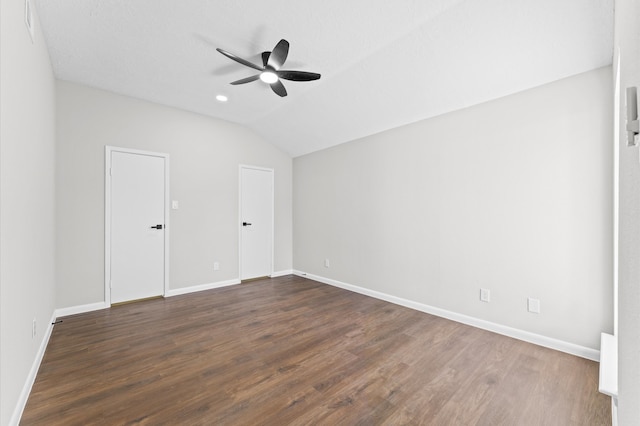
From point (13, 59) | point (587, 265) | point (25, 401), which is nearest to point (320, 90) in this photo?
point (13, 59)

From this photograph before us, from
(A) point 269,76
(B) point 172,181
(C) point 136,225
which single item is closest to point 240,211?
(B) point 172,181

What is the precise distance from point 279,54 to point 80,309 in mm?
3802

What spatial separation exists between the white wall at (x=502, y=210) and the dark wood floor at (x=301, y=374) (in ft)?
1.35

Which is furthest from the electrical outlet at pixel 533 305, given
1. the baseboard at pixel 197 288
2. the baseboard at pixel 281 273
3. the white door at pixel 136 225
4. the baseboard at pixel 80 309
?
the baseboard at pixel 80 309

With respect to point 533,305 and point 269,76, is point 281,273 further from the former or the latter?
point 533,305

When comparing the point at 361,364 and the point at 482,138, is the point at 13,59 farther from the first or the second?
the point at 482,138

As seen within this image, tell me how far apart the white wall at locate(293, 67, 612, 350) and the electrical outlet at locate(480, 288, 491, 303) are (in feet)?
0.11

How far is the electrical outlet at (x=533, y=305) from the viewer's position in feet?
8.35

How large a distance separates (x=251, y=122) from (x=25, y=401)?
4128mm

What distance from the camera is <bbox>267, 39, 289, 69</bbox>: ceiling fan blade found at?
2.25 meters

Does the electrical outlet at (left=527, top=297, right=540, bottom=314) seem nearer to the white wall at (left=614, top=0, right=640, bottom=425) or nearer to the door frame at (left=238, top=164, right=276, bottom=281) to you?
the white wall at (left=614, top=0, right=640, bottom=425)

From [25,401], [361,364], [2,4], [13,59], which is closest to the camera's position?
[2,4]

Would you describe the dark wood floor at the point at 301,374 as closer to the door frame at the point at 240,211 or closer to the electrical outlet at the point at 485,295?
the electrical outlet at the point at 485,295

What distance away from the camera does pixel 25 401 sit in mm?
1771
